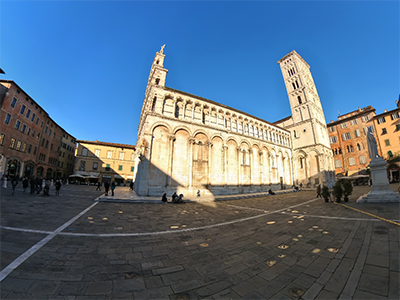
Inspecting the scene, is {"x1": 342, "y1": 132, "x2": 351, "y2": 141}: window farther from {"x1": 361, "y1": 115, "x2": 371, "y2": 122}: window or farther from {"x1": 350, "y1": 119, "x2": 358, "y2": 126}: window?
{"x1": 361, "y1": 115, "x2": 371, "y2": 122}: window

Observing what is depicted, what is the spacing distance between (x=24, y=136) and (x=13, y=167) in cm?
576

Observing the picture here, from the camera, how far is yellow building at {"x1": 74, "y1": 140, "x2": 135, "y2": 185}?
38.3m

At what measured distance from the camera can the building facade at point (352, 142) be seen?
36094 millimetres

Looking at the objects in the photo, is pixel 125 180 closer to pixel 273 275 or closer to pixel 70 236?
pixel 70 236

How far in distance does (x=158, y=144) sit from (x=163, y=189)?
5421mm

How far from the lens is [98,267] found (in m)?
3.11

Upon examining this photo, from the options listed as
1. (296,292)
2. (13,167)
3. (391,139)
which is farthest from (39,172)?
(391,139)

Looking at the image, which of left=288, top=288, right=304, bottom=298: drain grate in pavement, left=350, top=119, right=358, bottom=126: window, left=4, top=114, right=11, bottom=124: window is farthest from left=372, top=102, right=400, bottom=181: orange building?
left=4, top=114, right=11, bottom=124: window

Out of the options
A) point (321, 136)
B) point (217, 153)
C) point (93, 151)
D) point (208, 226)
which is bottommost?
point (208, 226)

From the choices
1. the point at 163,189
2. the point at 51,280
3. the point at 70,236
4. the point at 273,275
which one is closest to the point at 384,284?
the point at 273,275

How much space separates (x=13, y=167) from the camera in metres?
26.1

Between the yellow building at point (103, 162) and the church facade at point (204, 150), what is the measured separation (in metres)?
19.3

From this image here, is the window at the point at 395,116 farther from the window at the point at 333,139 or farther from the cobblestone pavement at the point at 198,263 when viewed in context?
the cobblestone pavement at the point at 198,263

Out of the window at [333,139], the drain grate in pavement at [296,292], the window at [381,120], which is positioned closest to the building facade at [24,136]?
the drain grate in pavement at [296,292]
